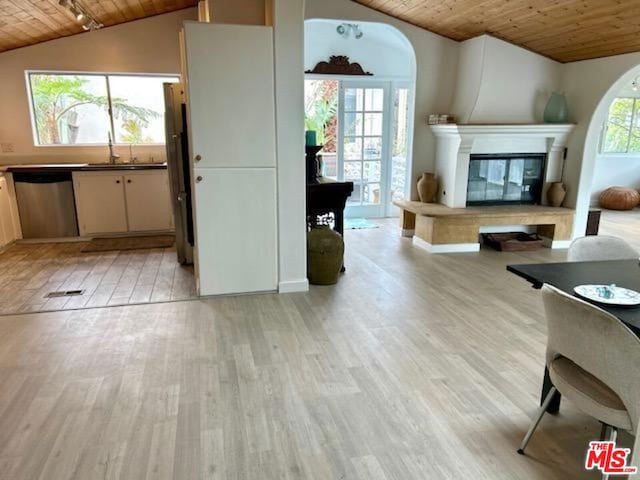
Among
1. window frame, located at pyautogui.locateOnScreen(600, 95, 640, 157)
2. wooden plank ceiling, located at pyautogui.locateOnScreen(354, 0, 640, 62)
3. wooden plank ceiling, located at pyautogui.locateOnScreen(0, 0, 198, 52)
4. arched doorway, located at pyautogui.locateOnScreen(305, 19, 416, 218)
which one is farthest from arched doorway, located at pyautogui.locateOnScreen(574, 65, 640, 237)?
wooden plank ceiling, located at pyautogui.locateOnScreen(0, 0, 198, 52)

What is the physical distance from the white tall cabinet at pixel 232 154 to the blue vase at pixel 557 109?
356 centimetres

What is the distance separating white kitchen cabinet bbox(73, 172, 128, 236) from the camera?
5477mm

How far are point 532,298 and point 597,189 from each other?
19.7ft

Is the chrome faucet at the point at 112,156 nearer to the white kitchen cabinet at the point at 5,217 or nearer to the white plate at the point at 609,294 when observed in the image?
Answer: the white kitchen cabinet at the point at 5,217

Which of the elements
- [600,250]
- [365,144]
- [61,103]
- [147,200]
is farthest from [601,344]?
[61,103]

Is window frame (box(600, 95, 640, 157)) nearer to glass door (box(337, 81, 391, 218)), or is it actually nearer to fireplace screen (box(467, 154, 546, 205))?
fireplace screen (box(467, 154, 546, 205))

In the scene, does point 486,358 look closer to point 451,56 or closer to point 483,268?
point 483,268

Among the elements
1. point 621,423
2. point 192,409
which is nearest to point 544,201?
point 621,423

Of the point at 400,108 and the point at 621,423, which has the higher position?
the point at 400,108

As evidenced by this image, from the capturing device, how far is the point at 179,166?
4520mm

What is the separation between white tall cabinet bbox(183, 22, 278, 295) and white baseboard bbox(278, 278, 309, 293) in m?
0.09

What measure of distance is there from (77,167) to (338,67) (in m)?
3.63

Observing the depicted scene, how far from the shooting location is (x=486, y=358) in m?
2.79

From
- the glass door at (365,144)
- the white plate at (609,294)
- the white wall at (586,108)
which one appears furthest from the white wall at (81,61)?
the white plate at (609,294)
